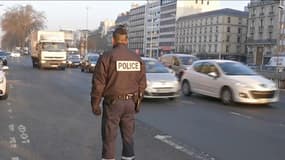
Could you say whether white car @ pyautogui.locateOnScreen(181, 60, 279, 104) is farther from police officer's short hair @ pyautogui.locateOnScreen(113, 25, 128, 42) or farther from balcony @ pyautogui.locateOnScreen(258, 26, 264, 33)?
balcony @ pyautogui.locateOnScreen(258, 26, 264, 33)

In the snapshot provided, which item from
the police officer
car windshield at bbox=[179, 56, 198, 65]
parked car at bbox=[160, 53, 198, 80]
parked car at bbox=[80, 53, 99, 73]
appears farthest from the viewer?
parked car at bbox=[80, 53, 99, 73]

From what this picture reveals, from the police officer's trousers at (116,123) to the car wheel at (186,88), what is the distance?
12.2 meters

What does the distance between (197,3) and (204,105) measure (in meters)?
149

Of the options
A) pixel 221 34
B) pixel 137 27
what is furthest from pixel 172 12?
pixel 221 34

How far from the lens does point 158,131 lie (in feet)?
29.0

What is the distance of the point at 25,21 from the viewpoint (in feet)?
397

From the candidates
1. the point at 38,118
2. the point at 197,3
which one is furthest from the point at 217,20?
the point at 38,118

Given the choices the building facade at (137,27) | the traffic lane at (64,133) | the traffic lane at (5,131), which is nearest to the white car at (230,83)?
the traffic lane at (64,133)

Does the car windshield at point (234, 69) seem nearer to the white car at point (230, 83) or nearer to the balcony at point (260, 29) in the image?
the white car at point (230, 83)

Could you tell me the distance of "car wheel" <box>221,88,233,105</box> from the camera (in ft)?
46.2

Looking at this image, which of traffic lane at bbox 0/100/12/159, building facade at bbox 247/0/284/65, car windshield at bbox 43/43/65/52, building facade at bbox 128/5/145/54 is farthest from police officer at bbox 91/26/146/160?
building facade at bbox 128/5/145/54

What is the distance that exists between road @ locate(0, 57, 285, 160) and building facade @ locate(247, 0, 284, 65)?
9222 cm

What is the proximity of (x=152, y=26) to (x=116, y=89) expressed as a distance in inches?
6549

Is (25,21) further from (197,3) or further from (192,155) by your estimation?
(192,155)
